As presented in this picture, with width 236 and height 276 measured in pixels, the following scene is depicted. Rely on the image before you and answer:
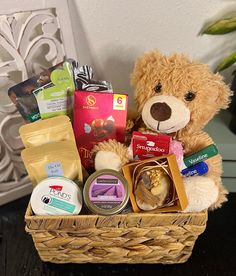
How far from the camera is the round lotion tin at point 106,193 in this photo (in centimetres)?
49

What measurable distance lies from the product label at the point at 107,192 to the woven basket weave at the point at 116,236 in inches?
0.8

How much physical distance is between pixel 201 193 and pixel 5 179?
0.47 metres

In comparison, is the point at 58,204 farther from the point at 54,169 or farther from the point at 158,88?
the point at 158,88

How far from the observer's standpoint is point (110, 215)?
492 millimetres

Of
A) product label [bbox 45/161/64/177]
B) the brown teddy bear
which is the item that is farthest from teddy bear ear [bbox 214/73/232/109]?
product label [bbox 45/161/64/177]

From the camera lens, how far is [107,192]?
1.65ft

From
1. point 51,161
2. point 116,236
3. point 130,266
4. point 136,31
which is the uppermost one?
point 136,31

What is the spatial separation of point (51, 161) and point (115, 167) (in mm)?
114

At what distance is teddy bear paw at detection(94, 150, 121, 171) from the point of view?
56cm

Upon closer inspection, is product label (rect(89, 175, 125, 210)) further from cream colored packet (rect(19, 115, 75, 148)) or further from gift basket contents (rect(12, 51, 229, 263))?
cream colored packet (rect(19, 115, 75, 148))

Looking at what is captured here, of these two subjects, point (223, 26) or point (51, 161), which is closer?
point (51, 161)

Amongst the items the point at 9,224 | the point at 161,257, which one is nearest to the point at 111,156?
the point at 161,257

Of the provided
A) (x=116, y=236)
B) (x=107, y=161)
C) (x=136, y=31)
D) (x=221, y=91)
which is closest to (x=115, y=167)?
(x=107, y=161)

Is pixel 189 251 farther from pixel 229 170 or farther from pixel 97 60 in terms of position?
pixel 97 60
